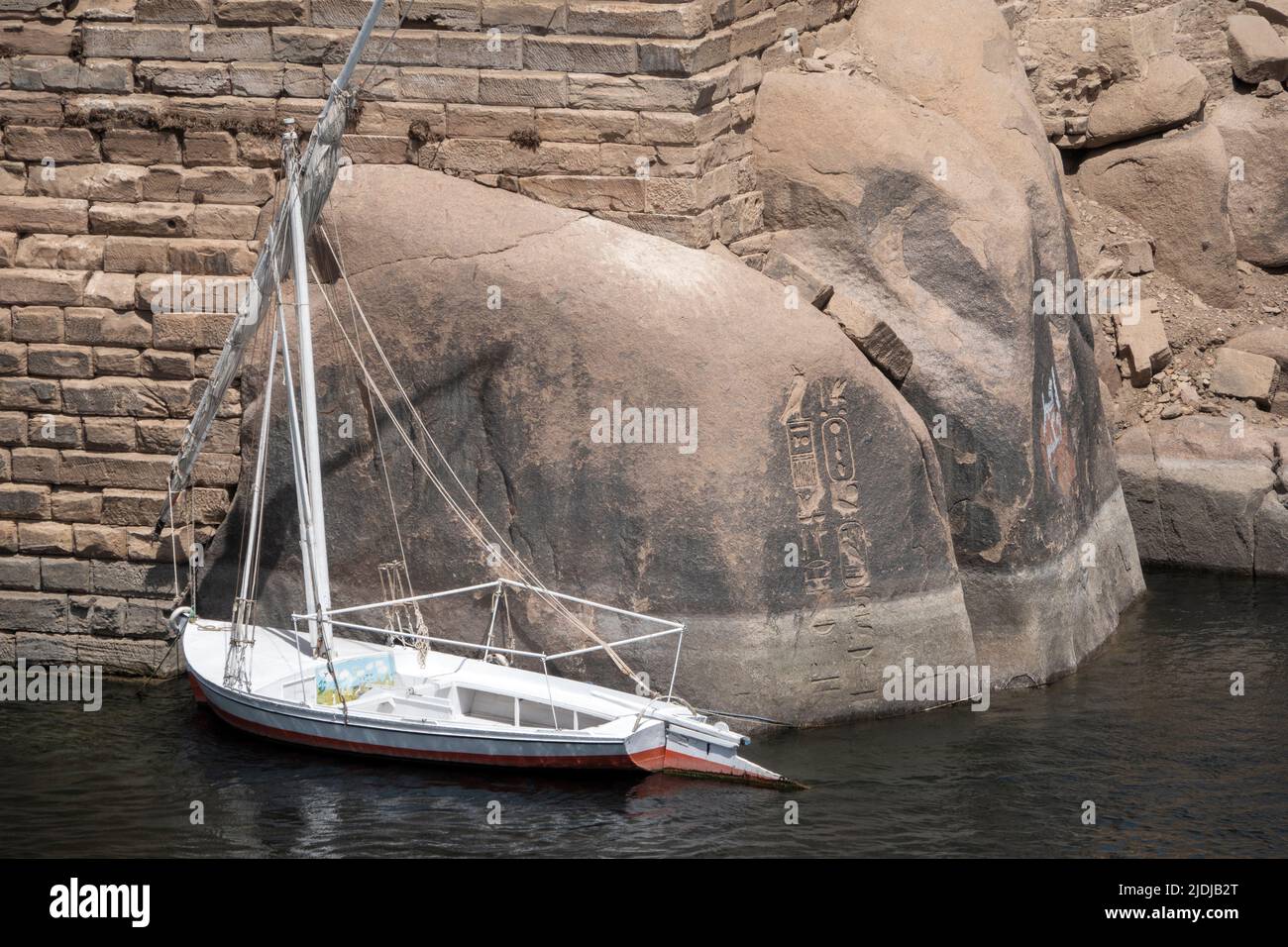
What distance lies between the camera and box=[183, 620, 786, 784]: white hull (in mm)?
17031

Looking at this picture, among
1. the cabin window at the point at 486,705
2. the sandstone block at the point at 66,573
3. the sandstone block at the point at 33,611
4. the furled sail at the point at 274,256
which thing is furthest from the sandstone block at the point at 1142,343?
the sandstone block at the point at 33,611

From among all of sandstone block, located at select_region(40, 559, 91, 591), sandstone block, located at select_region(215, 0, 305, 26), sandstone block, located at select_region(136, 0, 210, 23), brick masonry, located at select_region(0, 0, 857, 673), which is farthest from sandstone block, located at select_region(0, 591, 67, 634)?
sandstone block, located at select_region(215, 0, 305, 26)

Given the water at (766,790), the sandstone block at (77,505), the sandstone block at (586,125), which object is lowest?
the water at (766,790)

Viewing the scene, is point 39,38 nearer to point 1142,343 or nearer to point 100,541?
point 100,541

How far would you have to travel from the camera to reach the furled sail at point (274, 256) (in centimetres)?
1759

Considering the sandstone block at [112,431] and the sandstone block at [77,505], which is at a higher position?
the sandstone block at [112,431]

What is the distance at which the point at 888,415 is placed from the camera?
62.4 feet


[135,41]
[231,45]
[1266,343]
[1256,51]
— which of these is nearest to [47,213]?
[135,41]

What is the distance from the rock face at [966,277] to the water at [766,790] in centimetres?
121

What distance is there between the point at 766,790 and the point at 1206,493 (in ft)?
27.9

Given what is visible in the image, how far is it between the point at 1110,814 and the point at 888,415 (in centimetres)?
453

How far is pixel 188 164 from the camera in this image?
19641 millimetres

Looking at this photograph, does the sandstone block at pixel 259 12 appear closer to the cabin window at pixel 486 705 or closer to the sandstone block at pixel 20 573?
the sandstone block at pixel 20 573

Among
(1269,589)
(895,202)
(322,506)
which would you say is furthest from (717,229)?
(1269,589)
